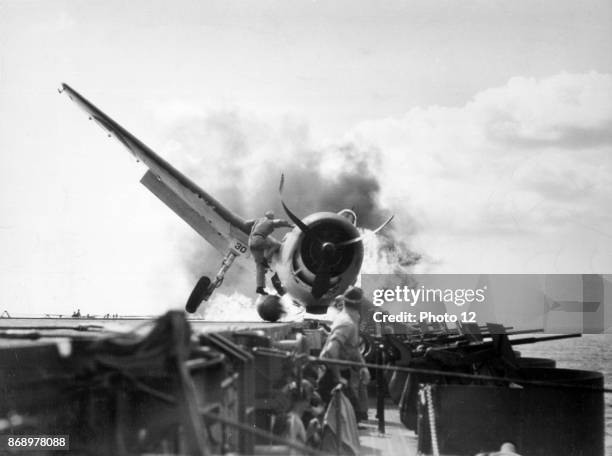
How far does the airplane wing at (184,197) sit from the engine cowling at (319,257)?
4.28 meters

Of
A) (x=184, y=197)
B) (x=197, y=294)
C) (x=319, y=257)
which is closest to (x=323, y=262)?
(x=319, y=257)

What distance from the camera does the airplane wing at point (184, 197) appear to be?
59.6 ft

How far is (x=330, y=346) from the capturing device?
7.68 metres

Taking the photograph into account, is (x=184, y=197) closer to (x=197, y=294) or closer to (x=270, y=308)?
(x=197, y=294)

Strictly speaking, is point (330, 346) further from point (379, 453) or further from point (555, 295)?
point (555, 295)

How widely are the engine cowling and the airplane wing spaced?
4281 millimetres

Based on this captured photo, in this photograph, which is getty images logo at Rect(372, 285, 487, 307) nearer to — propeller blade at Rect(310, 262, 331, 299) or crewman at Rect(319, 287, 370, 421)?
propeller blade at Rect(310, 262, 331, 299)

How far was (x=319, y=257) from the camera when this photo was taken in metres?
13.1

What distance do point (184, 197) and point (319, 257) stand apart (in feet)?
23.4

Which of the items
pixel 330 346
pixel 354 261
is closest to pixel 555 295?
pixel 354 261

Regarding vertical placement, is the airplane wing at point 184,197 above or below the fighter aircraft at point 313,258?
above

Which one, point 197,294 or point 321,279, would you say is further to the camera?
point 197,294

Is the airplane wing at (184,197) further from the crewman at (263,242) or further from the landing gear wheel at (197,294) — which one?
the crewman at (263,242)

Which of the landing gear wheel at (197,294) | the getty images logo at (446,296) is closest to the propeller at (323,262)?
the getty images logo at (446,296)
